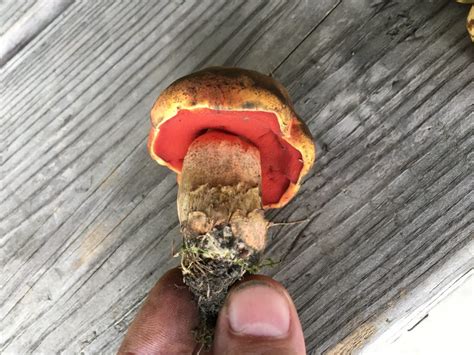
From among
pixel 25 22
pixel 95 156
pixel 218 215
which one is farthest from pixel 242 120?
pixel 25 22

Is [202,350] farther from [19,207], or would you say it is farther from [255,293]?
[19,207]

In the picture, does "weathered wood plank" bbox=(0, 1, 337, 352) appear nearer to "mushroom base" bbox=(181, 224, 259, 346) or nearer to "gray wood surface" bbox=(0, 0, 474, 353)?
"gray wood surface" bbox=(0, 0, 474, 353)

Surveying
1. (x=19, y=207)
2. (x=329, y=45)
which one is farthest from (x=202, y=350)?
(x=329, y=45)

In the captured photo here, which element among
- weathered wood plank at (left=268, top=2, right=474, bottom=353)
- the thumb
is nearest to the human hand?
the thumb

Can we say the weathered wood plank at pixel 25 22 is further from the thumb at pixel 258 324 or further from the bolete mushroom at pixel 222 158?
the thumb at pixel 258 324

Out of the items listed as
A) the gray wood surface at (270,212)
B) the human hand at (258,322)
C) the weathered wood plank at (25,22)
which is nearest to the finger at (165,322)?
the human hand at (258,322)

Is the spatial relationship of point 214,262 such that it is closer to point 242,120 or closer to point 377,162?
point 242,120
